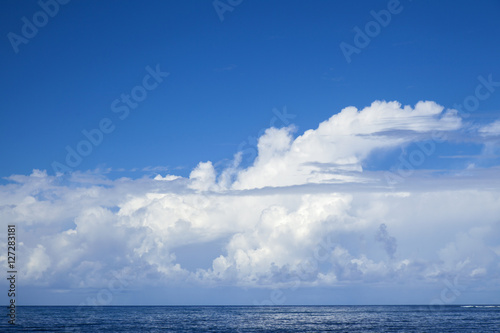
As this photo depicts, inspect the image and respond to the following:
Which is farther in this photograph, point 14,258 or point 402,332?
point 402,332

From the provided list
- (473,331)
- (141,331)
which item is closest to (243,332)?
(141,331)

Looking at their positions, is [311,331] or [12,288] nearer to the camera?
[12,288]

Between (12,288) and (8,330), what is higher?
(12,288)

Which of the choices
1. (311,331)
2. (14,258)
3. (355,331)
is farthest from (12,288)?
(355,331)

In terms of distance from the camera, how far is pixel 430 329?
326 feet

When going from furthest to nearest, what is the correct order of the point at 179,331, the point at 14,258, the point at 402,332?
the point at 179,331, the point at 402,332, the point at 14,258

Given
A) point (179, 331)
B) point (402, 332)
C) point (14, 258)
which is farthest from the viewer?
point (179, 331)

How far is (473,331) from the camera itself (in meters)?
97.6

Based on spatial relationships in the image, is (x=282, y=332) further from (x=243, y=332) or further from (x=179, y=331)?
(x=179, y=331)

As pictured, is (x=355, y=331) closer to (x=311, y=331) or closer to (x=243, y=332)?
(x=311, y=331)

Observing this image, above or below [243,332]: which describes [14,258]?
above

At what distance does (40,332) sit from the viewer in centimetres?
9625

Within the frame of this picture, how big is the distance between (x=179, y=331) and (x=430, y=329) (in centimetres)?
5057

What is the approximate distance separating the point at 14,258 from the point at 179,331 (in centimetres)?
4965
